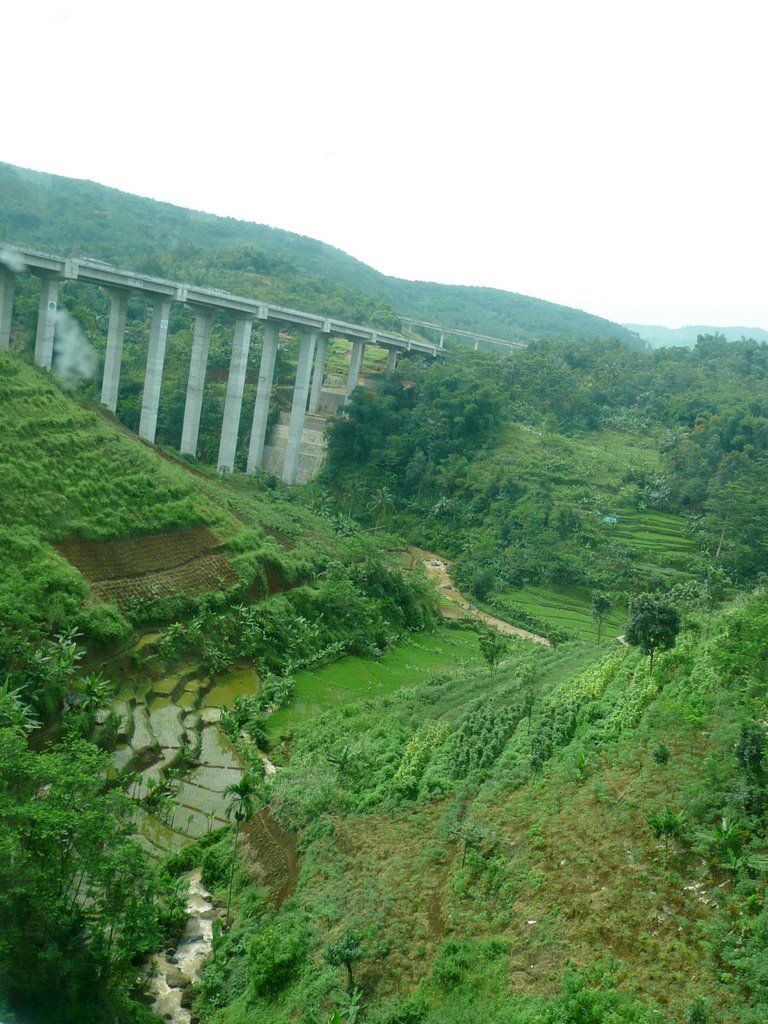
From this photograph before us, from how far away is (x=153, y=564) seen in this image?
30281mm

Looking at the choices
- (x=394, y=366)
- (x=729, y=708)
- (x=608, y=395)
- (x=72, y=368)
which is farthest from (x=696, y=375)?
(x=729, y=708)

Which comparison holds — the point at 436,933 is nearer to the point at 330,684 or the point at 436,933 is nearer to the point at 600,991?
the point at 600,991

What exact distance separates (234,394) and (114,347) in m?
8.14

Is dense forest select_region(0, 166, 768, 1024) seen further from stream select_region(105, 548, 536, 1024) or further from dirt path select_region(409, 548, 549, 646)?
dirt path select_region(409, 548, 549, 646)

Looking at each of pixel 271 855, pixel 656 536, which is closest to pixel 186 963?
pixel 271 855

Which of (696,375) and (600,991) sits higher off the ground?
(696,375)

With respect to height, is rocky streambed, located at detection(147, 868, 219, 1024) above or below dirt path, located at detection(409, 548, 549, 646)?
above

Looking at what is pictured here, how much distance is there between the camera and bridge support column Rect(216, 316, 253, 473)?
172ft

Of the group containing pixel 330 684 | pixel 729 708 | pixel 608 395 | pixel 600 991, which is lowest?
pixel 330 684

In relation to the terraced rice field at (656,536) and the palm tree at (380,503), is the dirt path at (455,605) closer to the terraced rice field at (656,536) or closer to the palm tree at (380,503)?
the palm tree at (380,503)

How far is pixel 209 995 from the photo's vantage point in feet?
49.0

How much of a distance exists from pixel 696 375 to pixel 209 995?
6518 centimetres

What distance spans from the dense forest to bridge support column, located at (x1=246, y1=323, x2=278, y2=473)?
448 centimetres

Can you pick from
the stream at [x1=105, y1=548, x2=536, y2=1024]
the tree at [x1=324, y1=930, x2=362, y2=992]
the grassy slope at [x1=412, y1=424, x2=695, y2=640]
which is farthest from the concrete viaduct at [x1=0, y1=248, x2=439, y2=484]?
the tree at [x1=324, y1=930, x2=362, y2=992]
